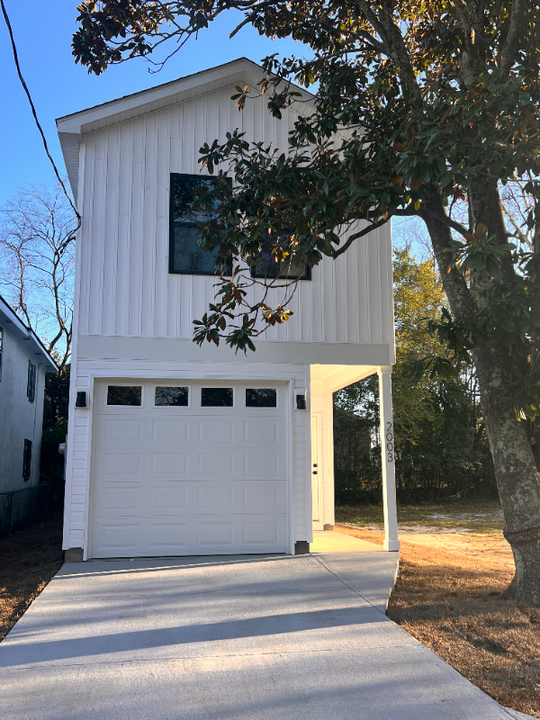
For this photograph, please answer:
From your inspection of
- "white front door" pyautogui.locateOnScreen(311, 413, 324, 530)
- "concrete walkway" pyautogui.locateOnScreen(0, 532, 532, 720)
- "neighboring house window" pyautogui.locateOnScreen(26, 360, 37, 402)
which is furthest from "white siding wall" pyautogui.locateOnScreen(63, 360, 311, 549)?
"neighboring house window" pyautogui.locateOnScreen(26, 360, 37, 402)

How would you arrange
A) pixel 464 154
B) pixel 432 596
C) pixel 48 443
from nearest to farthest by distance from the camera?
pixel 464 154, pixel 432 596, pixel 48 443

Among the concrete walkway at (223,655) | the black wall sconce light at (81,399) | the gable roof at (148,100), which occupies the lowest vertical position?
the concrete walkway at (223,655)

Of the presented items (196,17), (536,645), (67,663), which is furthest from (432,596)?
(196,17)

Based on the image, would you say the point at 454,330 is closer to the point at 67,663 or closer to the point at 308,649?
the point at 308,649

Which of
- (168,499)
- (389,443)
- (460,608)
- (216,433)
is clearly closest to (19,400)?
(168,499)

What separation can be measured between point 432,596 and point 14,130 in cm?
2058

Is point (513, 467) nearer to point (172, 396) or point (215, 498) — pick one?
point (215, 498)

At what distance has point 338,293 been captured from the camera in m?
9.03

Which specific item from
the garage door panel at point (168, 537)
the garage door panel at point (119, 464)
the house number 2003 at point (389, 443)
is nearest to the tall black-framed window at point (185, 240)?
the garage door panel at point (119, 464)

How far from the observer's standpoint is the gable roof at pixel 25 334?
40.3 ft

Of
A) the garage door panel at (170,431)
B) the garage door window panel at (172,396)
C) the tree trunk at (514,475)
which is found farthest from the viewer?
the garage door window panel at (172,396)

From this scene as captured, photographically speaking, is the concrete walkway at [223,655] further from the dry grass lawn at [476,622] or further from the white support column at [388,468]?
the white support column at [388,468]

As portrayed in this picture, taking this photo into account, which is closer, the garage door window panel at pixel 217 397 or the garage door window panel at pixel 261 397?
the garage door window panel at pixel 217 397

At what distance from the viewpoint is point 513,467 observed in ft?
18.9
